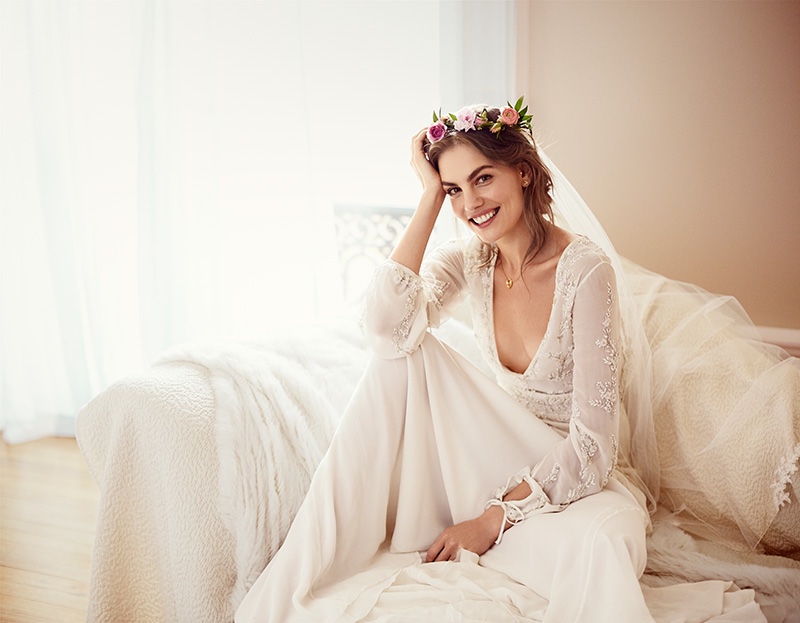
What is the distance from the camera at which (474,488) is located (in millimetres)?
1720

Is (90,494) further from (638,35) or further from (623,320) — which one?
(638,35)

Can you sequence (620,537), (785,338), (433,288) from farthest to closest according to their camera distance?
1. (785,338)
2. (433,288)
3. (620,537)

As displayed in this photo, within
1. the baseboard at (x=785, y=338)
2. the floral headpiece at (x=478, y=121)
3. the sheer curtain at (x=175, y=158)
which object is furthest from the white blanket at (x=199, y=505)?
the sheer curtain at (x=175, y=158)

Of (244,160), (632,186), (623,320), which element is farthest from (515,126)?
(244,160)

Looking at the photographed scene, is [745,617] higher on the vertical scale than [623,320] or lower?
lower

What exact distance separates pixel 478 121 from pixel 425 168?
196 millimetres

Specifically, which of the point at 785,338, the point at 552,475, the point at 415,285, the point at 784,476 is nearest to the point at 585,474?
the point at 552,475

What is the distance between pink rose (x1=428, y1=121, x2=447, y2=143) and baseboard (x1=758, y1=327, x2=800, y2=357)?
5.82ft

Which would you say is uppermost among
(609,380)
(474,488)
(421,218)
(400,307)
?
(421,218)

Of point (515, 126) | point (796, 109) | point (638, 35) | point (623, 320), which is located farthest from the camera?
point (638, 35)

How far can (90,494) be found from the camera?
9.48ft

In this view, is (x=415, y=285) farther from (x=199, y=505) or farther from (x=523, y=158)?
(x=199, y=505)

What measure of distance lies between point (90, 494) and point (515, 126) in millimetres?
2147

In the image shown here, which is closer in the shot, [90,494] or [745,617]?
[745,617]
